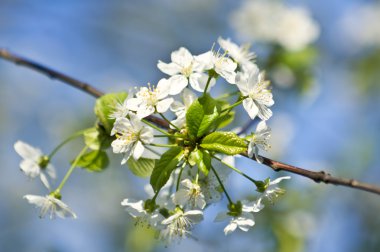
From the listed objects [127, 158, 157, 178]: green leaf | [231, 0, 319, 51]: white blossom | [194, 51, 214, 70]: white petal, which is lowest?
[127, 158, 157, 178]: green leaf

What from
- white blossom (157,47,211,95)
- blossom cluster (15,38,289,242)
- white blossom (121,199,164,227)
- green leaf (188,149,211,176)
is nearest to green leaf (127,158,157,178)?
blossom cluster (15,38,289,242)

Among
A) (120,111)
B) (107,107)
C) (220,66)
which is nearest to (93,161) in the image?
(107,107)

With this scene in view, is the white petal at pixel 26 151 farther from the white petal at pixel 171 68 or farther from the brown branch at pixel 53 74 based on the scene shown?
the white petal at pixel 171 68

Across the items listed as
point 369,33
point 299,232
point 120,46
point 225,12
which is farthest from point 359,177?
point 120,46

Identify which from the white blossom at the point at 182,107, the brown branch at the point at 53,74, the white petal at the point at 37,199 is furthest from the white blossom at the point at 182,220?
the brown branch at the point at 53,74

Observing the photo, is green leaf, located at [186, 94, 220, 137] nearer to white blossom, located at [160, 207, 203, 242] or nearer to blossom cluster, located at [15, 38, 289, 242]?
blossom cluster, located at [15, 38, 289, 242]

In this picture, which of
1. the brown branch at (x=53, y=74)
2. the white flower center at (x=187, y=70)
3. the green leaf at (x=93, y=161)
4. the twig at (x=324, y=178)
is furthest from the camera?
the brown branch at (x=53, y=74)

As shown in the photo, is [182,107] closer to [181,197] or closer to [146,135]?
[146,135]
